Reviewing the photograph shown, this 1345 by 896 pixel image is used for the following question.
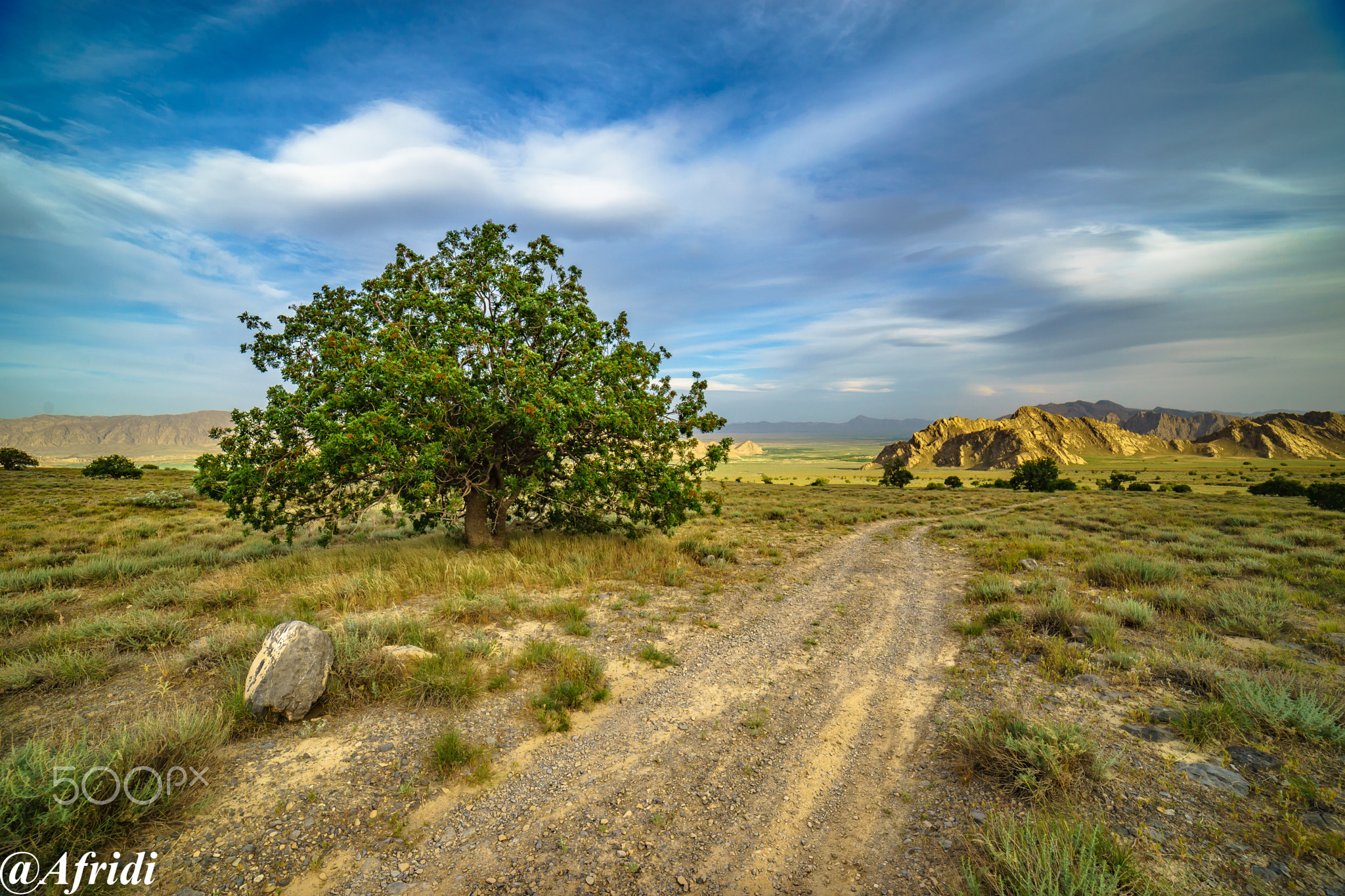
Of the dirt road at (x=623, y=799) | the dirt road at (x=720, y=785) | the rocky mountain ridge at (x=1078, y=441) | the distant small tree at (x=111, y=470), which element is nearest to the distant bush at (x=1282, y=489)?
the dirt road at (x=720, y=785)

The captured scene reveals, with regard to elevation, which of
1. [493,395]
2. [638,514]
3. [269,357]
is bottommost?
[638,514]

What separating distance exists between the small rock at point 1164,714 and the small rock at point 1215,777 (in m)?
0.87

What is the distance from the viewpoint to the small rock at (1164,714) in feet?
18.1

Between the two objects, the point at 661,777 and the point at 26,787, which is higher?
the point at 26,787

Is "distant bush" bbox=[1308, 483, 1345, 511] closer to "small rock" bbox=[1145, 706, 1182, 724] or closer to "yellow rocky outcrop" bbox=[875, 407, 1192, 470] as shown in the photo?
"small rock" bbox=[1145, 706, 1182, 724]

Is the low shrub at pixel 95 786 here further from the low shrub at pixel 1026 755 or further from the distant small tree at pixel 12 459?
the distant small tree at pixel 12 459

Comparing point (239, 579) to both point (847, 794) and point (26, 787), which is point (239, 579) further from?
point (847, 794)

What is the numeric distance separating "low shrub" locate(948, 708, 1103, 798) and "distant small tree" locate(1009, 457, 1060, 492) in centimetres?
5788

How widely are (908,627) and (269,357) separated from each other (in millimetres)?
17482

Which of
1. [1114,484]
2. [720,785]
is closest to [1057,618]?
[720,785]

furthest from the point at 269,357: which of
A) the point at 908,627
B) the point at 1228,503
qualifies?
the point at 1228,503

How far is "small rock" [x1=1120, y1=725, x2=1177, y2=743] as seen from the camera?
5.20 m

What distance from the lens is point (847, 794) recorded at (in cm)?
471

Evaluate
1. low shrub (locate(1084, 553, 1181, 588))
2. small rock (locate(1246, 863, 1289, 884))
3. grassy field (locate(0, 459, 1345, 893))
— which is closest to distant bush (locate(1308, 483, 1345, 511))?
grassy field (locate(0, 459, 1345, 893))
